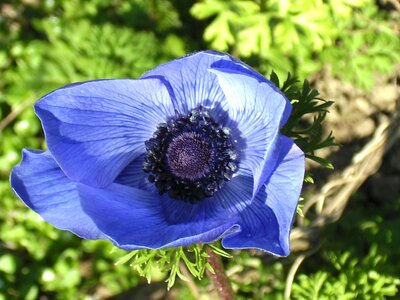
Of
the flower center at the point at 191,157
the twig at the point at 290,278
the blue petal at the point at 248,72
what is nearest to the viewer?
Answer: the blue petal at the point at 248,72

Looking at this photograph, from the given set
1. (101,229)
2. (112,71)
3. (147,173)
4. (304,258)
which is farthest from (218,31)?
(101,229)

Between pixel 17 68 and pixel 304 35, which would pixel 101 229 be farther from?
pixel 17 68

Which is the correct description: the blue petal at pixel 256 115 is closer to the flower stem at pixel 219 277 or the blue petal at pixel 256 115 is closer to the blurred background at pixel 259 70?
the flower stem at pixel 219 277

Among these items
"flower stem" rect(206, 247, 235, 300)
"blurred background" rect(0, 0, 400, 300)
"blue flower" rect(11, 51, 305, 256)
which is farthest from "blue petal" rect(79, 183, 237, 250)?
"blurred background" rect(0, 0, 400, 300)

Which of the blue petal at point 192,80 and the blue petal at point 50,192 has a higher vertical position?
the blue petal at point 192,80

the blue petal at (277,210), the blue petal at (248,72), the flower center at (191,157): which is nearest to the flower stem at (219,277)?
the flower center at (191,157)

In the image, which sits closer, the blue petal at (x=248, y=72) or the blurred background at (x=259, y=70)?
the blue petal at (x=248, y=72)
